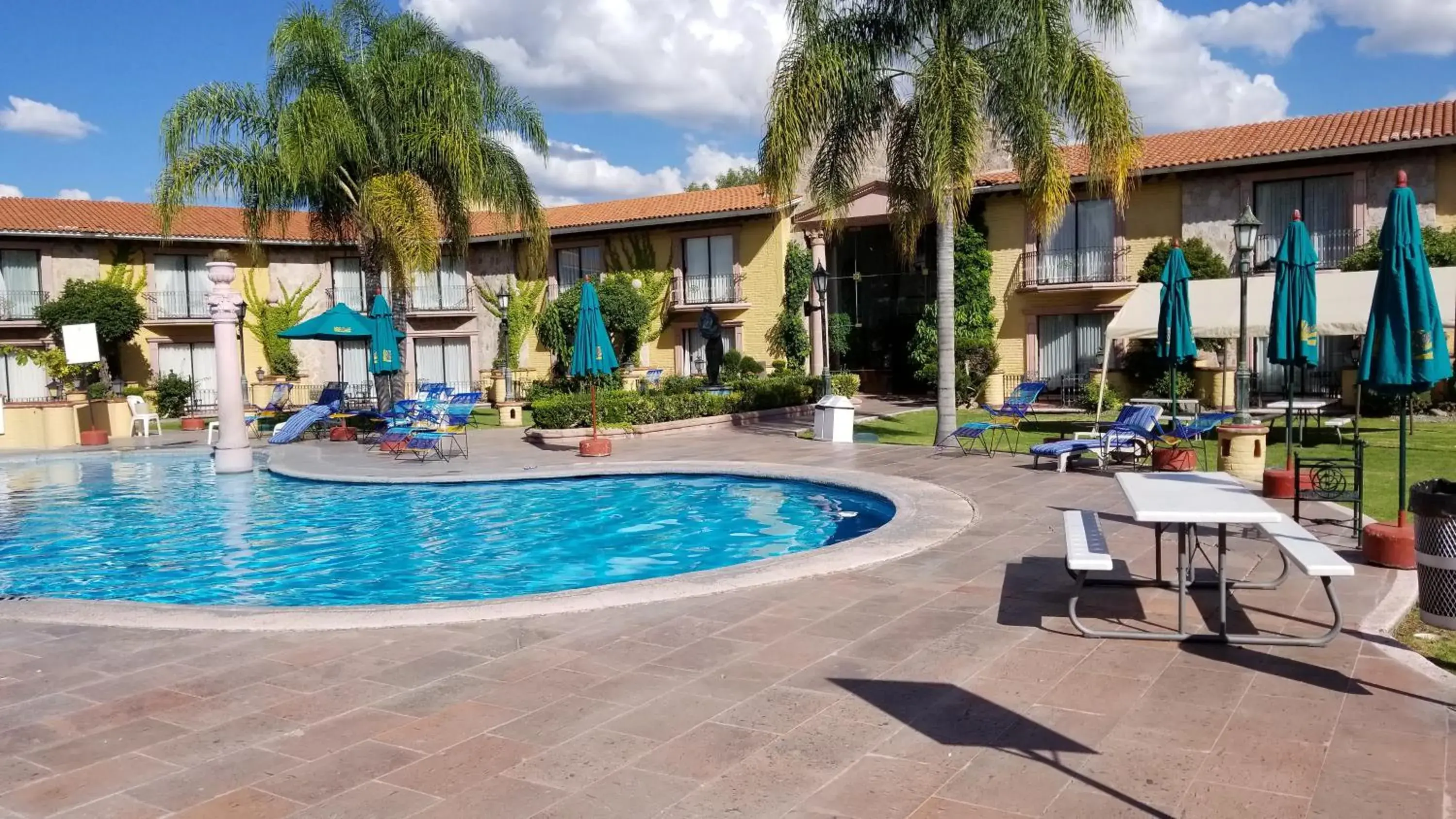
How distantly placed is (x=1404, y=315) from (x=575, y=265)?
1077 inches

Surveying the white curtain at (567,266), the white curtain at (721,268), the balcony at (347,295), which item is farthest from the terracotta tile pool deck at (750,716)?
the balcony at (347,295)

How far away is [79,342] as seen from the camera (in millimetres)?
20906

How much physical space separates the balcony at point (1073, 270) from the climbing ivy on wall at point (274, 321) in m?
22.0

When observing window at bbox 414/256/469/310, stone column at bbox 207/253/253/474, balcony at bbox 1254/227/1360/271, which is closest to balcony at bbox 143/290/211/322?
window at bbox 414/256/469/310

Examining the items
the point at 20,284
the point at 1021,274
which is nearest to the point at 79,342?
the point at 20,284

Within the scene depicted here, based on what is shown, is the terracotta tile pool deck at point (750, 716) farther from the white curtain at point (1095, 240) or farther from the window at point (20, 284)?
the window at point (20, 284)

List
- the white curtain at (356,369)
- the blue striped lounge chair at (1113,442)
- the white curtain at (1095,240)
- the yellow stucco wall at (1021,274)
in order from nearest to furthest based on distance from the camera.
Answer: the blue striped lounge chair at (1113,442) → the yellow stucco wall at (1021,274) → the white curtain at (1095,240) → the white curtain at (356,369)

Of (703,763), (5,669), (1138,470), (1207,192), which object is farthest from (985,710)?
(1207,192)

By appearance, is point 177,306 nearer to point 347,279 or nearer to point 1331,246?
point 347,279

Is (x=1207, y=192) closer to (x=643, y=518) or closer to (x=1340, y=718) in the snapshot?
(x=643, y=518)

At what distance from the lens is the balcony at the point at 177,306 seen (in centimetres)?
3056

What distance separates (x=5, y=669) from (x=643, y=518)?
6505 mm

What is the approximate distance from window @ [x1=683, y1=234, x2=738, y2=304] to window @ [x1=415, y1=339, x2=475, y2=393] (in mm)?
8203

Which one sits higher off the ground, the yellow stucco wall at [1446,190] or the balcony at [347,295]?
the yellow stucco wall at [1446,190]
